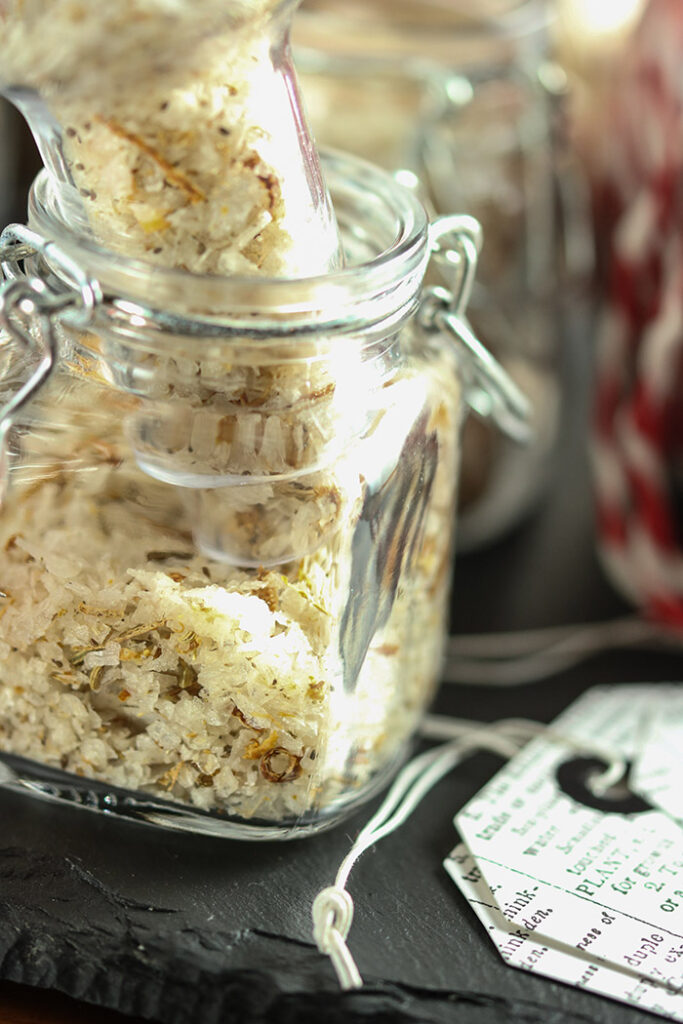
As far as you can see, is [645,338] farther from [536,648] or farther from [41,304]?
[41,304]

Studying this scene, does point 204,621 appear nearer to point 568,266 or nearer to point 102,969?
point 102,969

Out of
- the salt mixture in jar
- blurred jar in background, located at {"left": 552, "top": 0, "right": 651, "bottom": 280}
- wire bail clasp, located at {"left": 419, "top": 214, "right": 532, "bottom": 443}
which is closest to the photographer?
the salt mixture in jar

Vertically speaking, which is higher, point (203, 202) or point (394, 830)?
point (203, 202)

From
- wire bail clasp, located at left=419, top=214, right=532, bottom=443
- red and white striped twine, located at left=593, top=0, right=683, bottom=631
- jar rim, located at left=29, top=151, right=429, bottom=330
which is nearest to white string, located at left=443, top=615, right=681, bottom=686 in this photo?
red and white striped twine, located at left=593, top=0, right=683, bottom=631

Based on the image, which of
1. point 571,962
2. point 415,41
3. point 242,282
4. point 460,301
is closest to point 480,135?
point 415,41

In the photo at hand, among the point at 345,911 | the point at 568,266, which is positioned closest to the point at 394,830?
the point at 345,911

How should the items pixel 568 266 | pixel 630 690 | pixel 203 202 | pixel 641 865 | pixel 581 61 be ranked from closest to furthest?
pixel 203 202, pixel 641 865, pixel 630 690, pixel 568 266, pixel 581 61

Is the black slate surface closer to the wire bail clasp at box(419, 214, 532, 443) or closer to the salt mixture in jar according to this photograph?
the salt mixture in jar
